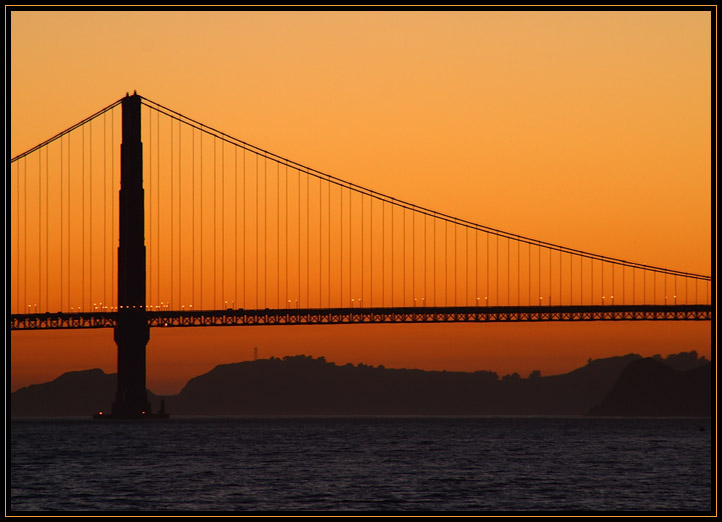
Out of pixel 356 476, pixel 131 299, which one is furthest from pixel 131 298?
pixel 356 476

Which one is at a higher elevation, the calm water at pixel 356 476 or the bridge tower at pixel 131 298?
the bridge tower at pixel 131 298

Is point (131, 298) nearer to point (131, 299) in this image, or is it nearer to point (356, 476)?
point (131, 299)

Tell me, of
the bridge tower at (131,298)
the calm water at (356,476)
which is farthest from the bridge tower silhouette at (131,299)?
the calm water at (356,476)

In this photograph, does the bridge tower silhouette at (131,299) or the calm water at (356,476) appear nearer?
the calm water at (356,476)

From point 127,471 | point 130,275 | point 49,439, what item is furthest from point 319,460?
point 130,275

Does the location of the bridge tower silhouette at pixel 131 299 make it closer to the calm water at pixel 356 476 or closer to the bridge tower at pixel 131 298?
the bridge tower at pixel 131 298
